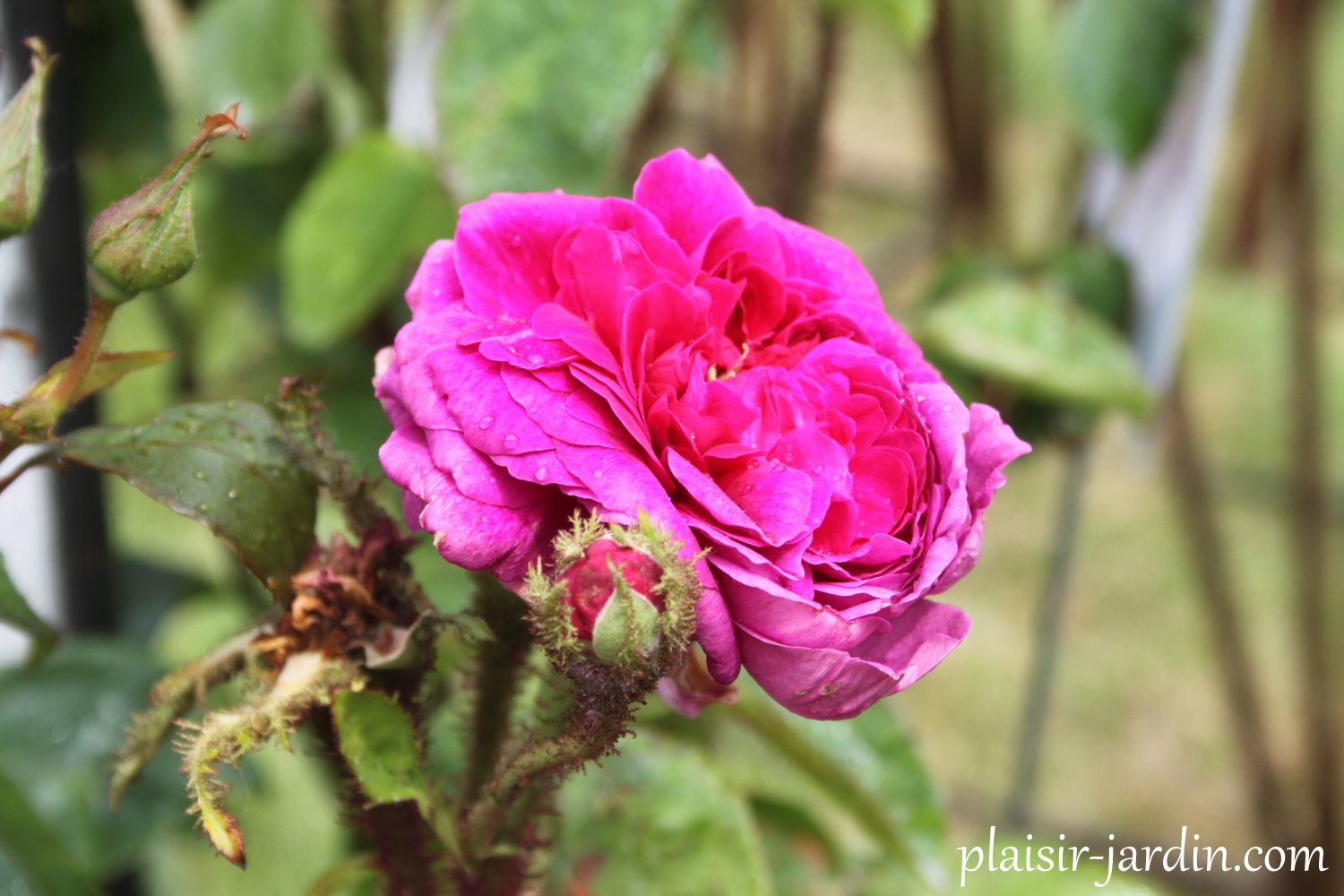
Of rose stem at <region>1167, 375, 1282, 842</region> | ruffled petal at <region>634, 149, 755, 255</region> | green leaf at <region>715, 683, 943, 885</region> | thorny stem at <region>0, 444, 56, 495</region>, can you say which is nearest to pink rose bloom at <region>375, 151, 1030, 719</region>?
ruffled petal at <region>634, 149, 755, 255</region>

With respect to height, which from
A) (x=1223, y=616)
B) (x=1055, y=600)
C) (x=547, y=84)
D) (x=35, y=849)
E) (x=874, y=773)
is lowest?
(x=1223, y=616)

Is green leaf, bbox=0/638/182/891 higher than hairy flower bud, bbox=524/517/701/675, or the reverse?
hairy flower bud, bbox=524/517/701/675

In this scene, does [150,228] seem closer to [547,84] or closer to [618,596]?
[618,596]

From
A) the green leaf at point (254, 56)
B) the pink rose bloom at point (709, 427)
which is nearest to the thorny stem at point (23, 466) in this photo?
the pink rose bloom at point (709, 427)

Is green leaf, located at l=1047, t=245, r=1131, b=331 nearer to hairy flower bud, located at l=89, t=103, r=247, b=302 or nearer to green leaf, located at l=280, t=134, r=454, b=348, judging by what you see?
green leaf, located at l=280, t=134, r=454, b=348

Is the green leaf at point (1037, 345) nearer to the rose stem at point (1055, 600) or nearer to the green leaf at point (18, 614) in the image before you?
the rose stem at point (1055, 600)

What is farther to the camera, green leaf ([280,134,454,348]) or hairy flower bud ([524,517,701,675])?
green leaf ([280,134,454,348])

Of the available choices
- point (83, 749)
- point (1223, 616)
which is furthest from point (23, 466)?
point (1223, 616)

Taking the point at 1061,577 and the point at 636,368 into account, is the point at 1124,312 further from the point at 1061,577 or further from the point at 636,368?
the point at 636,368
